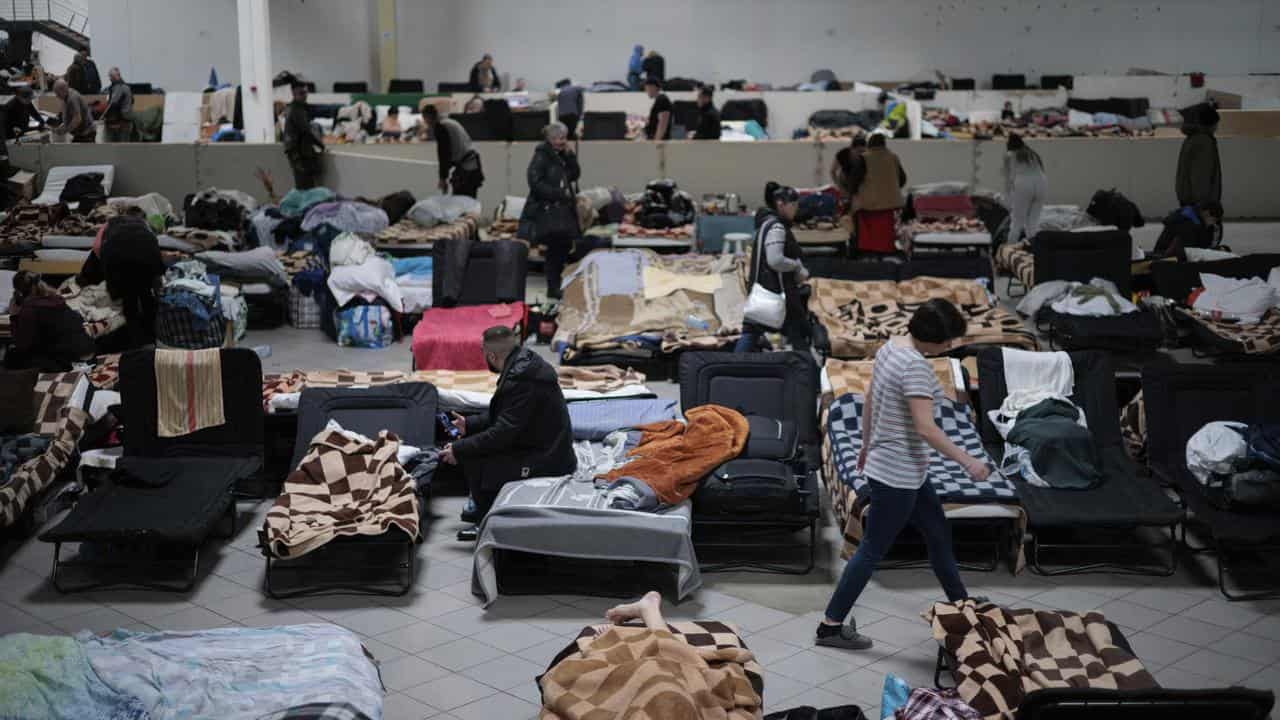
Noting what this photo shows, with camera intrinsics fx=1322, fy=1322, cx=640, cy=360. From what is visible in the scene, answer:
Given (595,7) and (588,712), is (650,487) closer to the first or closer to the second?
(588,712)

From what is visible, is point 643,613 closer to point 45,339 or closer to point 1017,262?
point 45,339

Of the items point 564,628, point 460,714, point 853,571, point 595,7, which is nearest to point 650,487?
point 564,628

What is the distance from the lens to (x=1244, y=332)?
1038 cm

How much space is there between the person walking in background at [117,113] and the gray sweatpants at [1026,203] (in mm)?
13477

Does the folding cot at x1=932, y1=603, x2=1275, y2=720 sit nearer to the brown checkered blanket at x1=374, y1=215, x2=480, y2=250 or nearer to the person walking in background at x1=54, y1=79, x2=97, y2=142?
the brown checkered blanket at x1=374, y1=215, x2=480, y2=250

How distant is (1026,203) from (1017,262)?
692mm

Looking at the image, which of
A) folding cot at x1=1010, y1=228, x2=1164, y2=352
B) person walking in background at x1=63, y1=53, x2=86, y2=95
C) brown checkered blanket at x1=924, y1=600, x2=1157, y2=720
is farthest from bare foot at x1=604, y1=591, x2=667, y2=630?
person walking in background at x1=63, y1=53, x2=86, y2=95

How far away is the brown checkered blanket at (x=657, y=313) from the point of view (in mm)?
10266

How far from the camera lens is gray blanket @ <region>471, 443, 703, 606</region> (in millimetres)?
6355

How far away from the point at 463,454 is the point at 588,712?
2.64 meters

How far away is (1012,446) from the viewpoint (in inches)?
291

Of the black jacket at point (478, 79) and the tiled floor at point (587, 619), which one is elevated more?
the black jacket at point (478, 79)

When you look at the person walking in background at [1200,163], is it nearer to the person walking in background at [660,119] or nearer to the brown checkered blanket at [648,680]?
the person walking in background at [660,119]

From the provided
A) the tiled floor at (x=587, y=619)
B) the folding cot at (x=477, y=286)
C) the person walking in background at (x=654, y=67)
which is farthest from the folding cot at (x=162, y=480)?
the person walking in background at (x=654, y=67)
